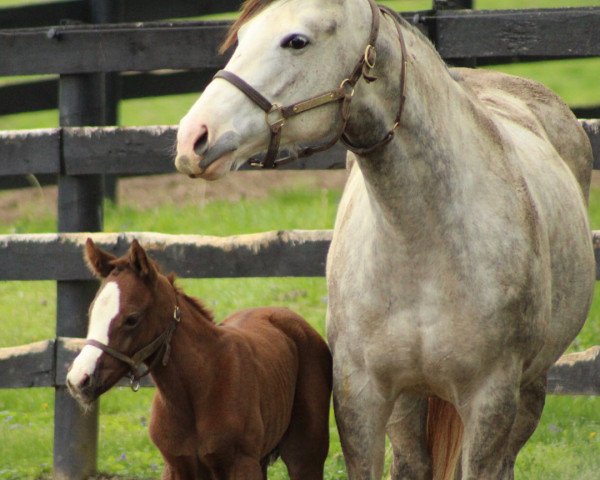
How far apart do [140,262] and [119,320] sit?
0.20 m

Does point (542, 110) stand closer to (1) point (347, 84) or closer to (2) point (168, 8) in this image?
(1) point (347, 84)

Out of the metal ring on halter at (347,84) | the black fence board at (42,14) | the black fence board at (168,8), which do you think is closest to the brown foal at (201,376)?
the metal ring on halter at (347,84)

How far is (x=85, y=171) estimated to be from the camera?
16.3 ft

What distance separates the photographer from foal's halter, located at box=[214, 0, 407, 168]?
2896 mm

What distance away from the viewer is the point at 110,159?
4.95m

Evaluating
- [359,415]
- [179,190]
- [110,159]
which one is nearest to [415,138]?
[359,415]

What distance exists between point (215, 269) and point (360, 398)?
159 cm

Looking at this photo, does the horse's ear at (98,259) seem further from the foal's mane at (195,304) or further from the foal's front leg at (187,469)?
the foal's front leg at (187,469)

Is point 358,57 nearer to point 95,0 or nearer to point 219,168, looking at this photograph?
point 219,168

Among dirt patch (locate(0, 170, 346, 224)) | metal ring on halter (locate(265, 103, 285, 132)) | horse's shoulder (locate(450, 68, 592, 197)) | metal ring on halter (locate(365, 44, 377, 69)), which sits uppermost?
metal ring on halter (locate(365, 44, 377, 69))

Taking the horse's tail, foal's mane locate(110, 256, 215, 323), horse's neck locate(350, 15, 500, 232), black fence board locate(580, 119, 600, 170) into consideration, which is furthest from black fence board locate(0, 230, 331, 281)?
horse's neck locate(350, 15, 500, 232)

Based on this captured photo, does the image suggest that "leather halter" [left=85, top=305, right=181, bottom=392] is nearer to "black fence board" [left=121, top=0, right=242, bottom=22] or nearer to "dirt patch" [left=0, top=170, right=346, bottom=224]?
"black fence board" [left=121, top=0, right=242, bottom=22]

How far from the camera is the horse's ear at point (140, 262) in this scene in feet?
11.9

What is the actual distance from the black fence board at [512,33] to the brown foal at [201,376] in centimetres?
150
